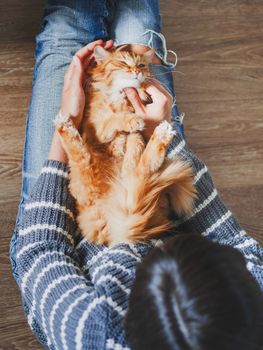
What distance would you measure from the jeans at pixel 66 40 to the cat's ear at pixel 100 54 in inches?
5.4

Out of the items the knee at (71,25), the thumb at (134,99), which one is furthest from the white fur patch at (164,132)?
the knee at (71,25)

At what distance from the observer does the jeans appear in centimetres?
106

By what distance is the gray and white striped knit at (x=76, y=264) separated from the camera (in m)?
0.70

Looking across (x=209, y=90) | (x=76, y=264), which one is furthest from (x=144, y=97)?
(x=209, y=90)

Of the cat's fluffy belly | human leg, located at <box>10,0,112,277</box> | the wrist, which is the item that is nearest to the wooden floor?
human leg, located at <box>10,0,112,277</box>

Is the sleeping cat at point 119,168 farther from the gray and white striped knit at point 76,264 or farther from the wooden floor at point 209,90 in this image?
the wooden floor at point 209,90

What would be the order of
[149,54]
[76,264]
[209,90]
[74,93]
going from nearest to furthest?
[76,264]
[74,93]
[149,54]
[209,90]

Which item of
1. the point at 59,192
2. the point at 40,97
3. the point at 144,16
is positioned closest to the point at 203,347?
the point at 59,192

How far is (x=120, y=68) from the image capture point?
0.99 meters

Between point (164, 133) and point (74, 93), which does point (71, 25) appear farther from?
point (164, 133)

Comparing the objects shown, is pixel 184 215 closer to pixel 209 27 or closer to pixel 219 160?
pixel 219 160

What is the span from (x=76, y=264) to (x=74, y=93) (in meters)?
0.39

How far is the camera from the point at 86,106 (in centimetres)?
99

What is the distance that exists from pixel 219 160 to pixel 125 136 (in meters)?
0.61
